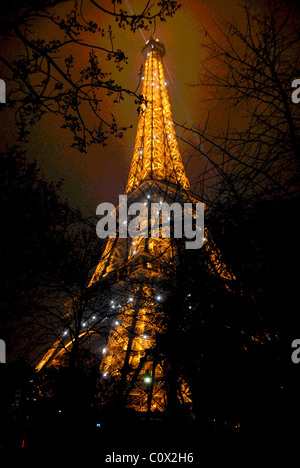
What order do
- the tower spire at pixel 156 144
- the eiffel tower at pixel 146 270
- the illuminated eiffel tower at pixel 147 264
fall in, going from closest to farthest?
the eiffel tower at pixel 146 270, the illuminated eiffel tower at pixel 147 264, the tower spire at pixel 156 144

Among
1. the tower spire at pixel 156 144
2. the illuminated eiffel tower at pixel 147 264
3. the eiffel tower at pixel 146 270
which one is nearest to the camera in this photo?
the eiffel tower at pixel 146 270

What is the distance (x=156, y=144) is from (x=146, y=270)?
48.4ft

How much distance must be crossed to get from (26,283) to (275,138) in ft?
28.2

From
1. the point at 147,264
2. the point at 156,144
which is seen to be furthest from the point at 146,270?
the point at 156,144

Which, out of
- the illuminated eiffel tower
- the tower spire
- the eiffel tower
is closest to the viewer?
the eiffel tower

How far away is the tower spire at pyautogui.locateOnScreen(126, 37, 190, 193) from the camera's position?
2284cm

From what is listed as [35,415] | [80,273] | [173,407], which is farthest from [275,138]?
[35,415]

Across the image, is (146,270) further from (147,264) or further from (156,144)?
(156,144)

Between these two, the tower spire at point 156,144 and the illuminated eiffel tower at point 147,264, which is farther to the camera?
the tower spire at point 156,144

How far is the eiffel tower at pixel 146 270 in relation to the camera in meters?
9.59

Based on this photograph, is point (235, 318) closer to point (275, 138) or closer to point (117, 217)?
point (275, 138)

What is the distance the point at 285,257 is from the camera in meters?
3.02

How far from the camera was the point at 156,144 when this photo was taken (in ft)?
81.3

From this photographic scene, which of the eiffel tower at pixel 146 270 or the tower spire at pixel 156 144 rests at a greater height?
the tower spire at pixel 156 144
